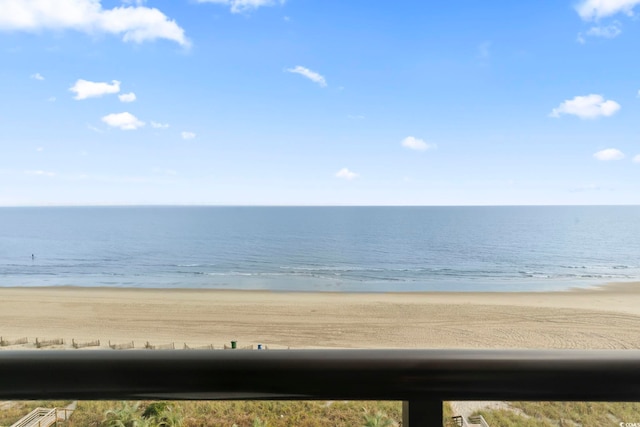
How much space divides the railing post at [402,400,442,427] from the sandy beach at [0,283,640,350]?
6.33 meters

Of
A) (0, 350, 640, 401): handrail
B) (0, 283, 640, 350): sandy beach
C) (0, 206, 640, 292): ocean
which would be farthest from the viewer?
(0, 206, 640, 292): ocean

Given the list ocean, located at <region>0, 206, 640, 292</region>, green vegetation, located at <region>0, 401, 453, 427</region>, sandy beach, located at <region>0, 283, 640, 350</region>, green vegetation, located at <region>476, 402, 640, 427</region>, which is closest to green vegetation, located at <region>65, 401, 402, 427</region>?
Result: green vegetation, located at <region>0, 401, 453, 427</region>

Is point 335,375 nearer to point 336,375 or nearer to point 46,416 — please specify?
point 336,375

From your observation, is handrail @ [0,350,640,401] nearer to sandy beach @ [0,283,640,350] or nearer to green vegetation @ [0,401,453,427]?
green vegetation @ [0,401,453,427]

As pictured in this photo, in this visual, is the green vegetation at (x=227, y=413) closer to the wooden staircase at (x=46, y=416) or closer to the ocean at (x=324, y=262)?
the wooden staircase at (x=46, y=416)

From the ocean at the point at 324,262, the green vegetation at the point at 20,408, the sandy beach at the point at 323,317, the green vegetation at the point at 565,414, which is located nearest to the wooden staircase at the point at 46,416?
the green vegetation at the point at 20,408

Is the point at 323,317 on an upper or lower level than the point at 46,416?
lower

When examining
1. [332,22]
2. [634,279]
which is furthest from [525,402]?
[634,279]

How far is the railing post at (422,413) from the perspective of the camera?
1.66ft

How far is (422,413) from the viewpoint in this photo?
0.51 meters

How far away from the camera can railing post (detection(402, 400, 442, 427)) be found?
51 centimetres

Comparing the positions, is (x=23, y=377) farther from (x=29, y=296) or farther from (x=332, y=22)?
A: (x=29, y=296)

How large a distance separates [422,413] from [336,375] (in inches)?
4.9

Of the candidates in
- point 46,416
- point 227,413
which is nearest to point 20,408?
point 46,416
